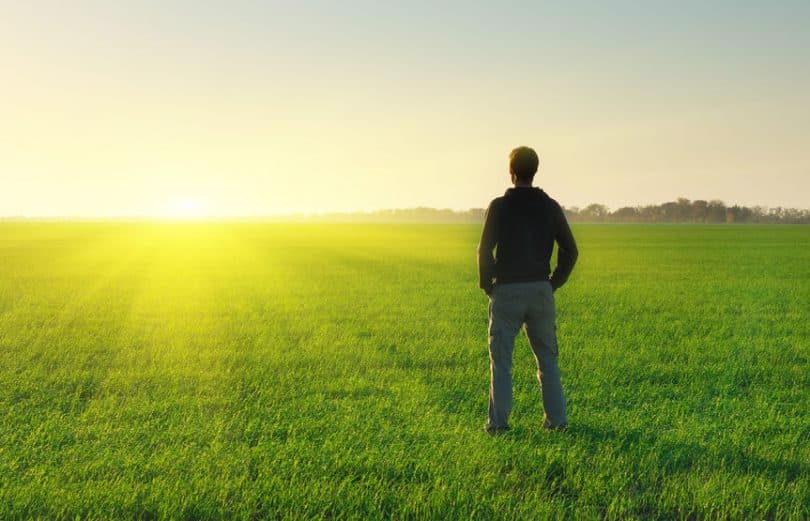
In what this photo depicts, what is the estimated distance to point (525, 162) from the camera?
226 inches

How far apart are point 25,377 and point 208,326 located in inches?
186

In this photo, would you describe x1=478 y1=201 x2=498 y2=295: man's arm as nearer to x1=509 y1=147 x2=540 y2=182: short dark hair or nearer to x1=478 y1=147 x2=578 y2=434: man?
x1=478 y1=147 x2=578 y2=434: man

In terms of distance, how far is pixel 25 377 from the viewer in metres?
8.87

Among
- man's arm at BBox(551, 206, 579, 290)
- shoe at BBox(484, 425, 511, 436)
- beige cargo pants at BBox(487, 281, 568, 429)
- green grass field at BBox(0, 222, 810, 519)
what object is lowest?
green grass field at BBox(0, 222, 810, 519)

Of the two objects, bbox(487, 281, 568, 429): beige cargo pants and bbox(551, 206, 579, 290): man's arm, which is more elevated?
bbox(551, 206, 579, 290): man's arm

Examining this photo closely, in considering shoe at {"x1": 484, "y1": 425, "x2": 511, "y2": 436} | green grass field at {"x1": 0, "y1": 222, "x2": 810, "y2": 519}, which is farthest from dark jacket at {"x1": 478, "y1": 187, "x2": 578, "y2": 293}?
green grass field at {"x1": 0, "y1": 222, "x2": 810, "y2": 519}

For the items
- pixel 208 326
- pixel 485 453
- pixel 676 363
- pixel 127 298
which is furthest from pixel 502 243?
pixel 127 298

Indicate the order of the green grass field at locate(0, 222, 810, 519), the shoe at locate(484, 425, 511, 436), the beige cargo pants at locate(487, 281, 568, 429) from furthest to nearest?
the shoe at locate(484, 425, 511, 436), the beige cargo pants at locate(487, 281, 568, 429), the green grass field at locate(0, 222, 810, 519)

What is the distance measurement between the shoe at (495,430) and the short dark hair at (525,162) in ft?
7.86

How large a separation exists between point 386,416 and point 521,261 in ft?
8.04

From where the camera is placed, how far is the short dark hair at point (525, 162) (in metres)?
5.73

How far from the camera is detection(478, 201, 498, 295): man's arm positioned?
5.76m

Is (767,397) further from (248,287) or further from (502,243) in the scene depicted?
(248,287)

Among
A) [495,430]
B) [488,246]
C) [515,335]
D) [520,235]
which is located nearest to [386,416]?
[495,430]
